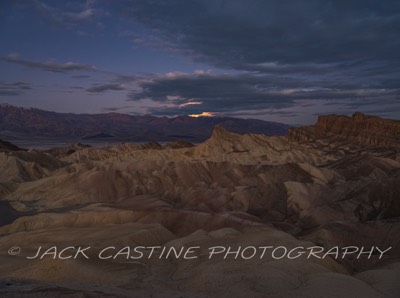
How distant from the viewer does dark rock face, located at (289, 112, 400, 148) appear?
231 feet

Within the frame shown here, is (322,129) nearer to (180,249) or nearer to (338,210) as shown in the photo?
(338,210)

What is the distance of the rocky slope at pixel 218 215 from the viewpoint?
18.6 metres

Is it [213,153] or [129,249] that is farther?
[213,153]

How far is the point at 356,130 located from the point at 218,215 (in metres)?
48.5

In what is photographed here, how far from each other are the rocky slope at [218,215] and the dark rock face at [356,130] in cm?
32

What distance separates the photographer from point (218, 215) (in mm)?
34219

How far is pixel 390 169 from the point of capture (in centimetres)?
5522

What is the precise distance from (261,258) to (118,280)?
700cm

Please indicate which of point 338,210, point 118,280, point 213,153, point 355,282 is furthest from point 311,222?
point 213,153

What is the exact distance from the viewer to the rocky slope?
18.6 m

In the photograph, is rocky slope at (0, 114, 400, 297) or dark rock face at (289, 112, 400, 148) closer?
rocky slope at (0, 114, 400, 297)

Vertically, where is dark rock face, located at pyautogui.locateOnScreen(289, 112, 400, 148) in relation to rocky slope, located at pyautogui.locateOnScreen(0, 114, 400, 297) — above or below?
above

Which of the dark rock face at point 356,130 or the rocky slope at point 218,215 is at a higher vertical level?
the dark rock face at point 356,130

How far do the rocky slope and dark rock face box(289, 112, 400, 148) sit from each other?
32 centimetres
